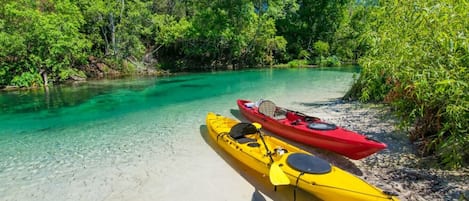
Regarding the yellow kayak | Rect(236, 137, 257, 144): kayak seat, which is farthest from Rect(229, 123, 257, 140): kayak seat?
Rect(236, 137, 257, 144): kayak seat

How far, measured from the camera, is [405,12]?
5270mm

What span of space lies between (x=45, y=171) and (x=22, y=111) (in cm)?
799

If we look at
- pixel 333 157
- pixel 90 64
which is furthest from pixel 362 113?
pixel 90 64

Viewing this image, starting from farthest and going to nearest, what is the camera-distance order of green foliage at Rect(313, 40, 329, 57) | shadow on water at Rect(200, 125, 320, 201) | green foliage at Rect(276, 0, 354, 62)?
green foliage at Rect(276, 0, 354, 62) < green foliage at Rect(313, 40, 329, 57) < shadow on water at Rect(200, 125, 320, 201)

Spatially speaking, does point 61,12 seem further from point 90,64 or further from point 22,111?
point 22,111

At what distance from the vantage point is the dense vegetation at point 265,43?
4152mm

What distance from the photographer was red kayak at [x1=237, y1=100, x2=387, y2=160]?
5.20 m

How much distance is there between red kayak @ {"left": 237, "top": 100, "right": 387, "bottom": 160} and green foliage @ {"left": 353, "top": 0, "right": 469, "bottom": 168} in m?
0.98

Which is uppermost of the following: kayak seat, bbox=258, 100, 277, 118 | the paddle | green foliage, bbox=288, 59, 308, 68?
green foliage, bbox=288, 59, 308, 68

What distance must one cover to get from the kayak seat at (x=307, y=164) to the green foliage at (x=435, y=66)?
1.69 metres

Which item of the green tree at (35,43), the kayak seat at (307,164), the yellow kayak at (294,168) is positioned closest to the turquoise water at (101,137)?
the yellow kayak at (294,168)

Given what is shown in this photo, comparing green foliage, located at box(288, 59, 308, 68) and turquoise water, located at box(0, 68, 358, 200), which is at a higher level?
green foliage, located at box(288, 59, 308, 68)

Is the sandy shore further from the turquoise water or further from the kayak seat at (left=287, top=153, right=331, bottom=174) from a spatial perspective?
the kayak seat at (left=287, top=153, right=331, bottom=174)

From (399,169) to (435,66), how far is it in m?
1.97
